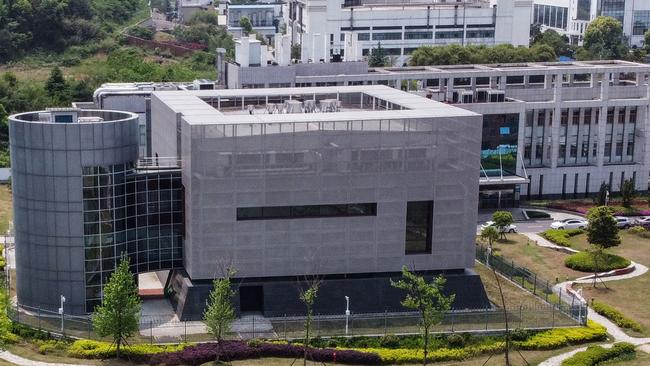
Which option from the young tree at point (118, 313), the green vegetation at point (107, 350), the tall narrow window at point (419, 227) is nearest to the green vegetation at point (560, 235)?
the tall narrow window at point (419, 227)

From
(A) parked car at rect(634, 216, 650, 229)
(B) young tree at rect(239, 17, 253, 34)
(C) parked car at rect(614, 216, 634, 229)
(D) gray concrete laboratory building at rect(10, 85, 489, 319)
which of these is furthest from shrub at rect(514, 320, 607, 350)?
(B) young tree at rect(239, 17, 253, 34)

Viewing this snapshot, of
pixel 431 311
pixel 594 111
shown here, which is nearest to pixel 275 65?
pixel 594 111

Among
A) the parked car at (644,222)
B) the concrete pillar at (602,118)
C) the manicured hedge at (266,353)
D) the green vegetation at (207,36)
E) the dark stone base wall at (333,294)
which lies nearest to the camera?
the manicured hedge at (266,353)

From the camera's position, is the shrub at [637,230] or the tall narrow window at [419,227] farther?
the shrub at [637,230]

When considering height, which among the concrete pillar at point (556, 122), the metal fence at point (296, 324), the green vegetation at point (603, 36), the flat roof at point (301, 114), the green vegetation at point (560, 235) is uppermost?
the green vegetation at point (603, 36)

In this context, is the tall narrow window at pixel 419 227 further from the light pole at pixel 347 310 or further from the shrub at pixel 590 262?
the shrub at pixel 590 262

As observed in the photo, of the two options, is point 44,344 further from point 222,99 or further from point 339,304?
point 222,99

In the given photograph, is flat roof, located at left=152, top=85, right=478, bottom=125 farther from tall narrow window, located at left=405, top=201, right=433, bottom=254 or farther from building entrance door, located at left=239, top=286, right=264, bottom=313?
building entrance door, located at left=239, top=286, right=264, bottom=313

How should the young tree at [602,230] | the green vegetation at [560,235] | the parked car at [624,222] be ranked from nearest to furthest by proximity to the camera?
1. the young tree at [602,230]
2. the green vegetation at [560,235]
3. the parked car at [624,222]

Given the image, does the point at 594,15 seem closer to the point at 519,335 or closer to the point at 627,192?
the point at 627,192
